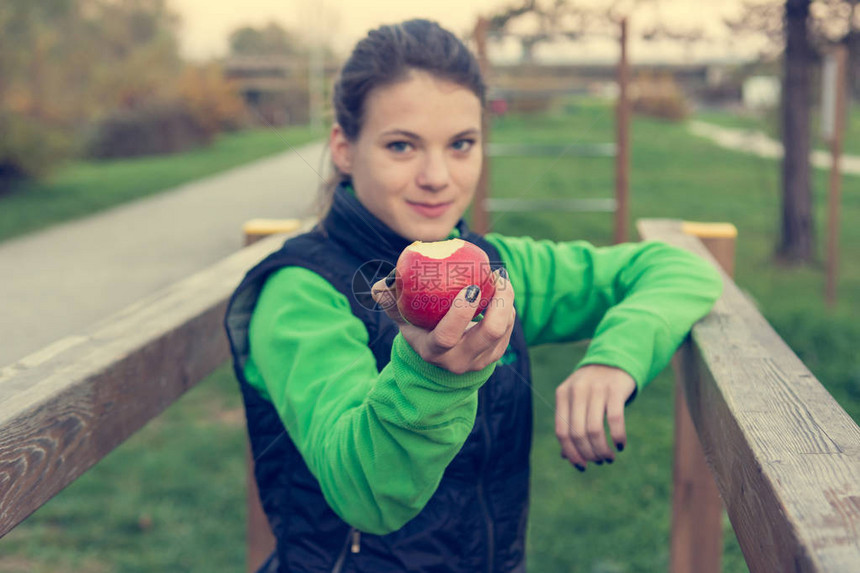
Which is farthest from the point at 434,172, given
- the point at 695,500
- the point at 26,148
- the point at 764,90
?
the point at 26,148

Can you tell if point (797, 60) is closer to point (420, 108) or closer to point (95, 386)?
point (420, 108)

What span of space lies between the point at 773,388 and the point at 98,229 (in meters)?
7.93

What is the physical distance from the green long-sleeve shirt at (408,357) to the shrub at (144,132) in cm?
1574

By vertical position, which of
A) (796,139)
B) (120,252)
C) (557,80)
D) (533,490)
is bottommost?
(533,490)

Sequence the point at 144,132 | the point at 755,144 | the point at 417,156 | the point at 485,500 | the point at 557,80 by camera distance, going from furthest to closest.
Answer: the point at 144,132 → the point at 755,144 → the point at 557,80 → the point at 485,500 → the point at 417,156

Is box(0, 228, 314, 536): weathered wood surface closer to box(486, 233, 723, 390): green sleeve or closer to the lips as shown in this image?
the lips

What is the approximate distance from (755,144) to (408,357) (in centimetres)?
1264

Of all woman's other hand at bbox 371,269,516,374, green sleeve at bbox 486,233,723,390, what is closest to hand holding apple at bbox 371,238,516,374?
woman's other hand at bbox 371,269,516,374

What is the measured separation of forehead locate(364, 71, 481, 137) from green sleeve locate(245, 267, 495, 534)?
0.84 ft

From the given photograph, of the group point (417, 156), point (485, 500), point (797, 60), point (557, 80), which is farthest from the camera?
point (557, 80)

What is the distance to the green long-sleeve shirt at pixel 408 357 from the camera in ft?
3.25

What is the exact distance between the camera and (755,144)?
1260cm

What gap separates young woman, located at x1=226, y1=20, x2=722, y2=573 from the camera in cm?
121

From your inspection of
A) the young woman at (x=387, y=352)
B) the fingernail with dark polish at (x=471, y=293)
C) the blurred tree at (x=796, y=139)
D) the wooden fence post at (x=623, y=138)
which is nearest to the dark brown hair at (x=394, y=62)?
the young woman at (x=387, y=352)
